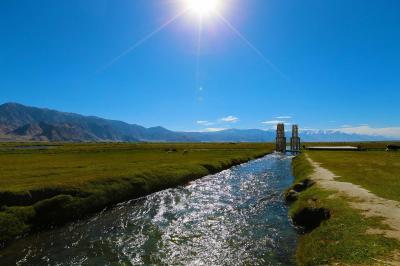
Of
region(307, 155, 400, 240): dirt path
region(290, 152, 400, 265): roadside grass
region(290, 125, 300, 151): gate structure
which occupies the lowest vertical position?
region(290, 152, 400, 265): roadside grass

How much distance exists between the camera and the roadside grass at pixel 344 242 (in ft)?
55.5

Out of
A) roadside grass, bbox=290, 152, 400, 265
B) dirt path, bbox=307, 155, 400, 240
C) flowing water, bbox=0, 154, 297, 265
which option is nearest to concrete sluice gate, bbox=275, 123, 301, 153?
dirt path, bbox=307, 155, 400, 240

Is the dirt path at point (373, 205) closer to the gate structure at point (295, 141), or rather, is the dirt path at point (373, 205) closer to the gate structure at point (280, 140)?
the gate structure at point (280, 140)

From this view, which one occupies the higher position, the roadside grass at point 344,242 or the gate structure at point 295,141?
the gate structure at point 295,141

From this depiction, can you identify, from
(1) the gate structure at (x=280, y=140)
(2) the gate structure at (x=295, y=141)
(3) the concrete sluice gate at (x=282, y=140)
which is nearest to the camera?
(1) the gate structure at (x=280, y=140)

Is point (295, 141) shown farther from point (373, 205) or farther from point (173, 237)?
point (173, 237)

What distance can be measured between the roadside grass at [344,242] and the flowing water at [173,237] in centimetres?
169

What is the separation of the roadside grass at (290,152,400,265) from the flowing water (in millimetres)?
1689

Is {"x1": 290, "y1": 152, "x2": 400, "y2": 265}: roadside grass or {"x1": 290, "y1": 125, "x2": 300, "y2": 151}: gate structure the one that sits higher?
A: {"x1": 290, "y1": 125, "x2": 300, "y2": 151}: gate structure

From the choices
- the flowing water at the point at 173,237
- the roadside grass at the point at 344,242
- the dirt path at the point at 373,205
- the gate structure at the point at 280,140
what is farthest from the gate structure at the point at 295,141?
the roadside grass at the point at 344,242

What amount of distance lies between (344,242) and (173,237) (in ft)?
43.9

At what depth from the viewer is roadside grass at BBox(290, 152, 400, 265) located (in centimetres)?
1692

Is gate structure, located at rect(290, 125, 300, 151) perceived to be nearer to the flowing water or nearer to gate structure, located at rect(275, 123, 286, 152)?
gate structure, located at rect(275, 123, 286, 152)

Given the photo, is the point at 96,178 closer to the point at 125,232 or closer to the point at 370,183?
the point at 125,232
